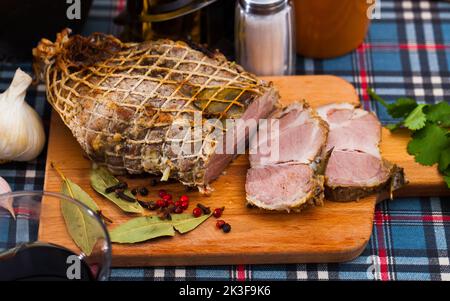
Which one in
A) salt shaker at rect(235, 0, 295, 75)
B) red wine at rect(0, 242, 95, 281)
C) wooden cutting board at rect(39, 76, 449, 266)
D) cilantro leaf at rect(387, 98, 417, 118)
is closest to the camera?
red wine at rect(0, 242, 95, 281)

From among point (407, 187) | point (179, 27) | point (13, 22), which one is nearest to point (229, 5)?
point (179, 27)

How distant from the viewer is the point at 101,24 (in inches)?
182

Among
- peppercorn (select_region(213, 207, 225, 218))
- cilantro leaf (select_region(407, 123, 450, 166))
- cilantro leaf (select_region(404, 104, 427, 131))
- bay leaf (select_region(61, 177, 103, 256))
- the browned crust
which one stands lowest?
bay leaf (select_region(61, 177, 103, 256))

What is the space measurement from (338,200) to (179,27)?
1.31m

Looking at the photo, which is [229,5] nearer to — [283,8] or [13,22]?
[283,8]

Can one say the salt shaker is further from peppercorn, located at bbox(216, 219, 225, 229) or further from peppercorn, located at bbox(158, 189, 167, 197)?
peppercorn, located at bbox(216, 219, 225, 229)

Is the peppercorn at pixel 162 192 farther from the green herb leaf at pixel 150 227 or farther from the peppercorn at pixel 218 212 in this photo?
the peppercorn at pixel 218 212

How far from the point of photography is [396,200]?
12.2 feet

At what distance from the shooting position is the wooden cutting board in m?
3.42

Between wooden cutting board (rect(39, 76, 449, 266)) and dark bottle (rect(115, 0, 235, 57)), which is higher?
dark bottle (rect(115, 0, 235, 57))

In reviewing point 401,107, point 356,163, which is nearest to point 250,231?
point 356,163

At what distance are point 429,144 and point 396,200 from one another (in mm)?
302

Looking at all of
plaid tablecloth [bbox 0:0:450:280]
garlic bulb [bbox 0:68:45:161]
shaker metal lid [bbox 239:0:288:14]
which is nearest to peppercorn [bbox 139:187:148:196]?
plaid tablecloth [bbox 0:0:450:280]

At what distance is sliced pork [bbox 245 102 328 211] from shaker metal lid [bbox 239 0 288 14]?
20.2 inches
